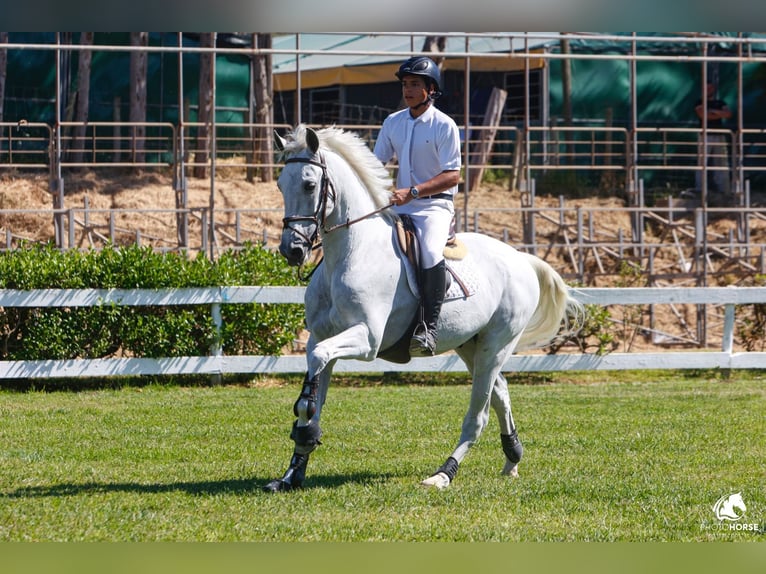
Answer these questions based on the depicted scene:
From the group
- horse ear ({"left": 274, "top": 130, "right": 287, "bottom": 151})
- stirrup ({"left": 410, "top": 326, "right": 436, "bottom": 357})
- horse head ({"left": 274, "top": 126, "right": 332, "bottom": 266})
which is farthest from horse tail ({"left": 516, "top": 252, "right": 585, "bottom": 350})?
horse ear ({"left": 274, "top": 130, "right": 287, "bottom": 151})

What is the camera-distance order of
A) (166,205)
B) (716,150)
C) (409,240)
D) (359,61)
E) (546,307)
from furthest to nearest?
(359,61) < (716,150) < (166,205) < (546,307) < (409,240)

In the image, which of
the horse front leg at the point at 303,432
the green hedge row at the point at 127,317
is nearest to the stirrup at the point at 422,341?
the horse front leg at the point at 303,432

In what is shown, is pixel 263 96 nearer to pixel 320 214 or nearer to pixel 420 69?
pixel 420 69

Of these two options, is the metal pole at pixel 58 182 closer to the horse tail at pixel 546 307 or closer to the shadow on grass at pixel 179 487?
the horse tail at pixel 546 307

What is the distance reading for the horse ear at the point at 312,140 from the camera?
7.15 meters

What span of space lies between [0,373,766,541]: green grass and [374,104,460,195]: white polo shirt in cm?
226

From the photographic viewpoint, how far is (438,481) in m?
7.48

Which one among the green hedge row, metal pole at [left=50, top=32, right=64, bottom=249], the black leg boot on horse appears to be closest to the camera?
the black leg boot on horse

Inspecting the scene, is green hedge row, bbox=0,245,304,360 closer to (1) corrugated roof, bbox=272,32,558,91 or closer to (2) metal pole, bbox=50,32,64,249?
(2) metal pole, bbox=50,32,64,249

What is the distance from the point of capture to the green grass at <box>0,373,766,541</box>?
616 centimetres

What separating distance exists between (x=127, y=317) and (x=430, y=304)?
7.09 m

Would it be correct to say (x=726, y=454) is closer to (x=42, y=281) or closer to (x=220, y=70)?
(x=42, y=281)

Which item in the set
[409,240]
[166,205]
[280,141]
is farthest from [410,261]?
[166,205]

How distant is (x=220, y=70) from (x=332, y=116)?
3.53 m
